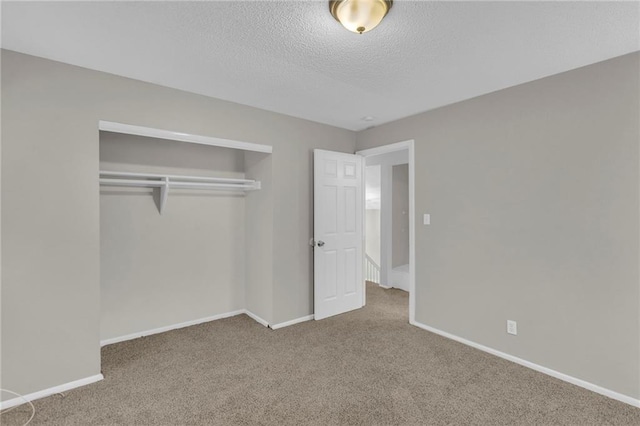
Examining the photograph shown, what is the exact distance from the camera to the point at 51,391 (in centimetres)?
229

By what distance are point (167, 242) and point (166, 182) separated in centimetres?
71

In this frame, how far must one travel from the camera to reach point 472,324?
122 inches

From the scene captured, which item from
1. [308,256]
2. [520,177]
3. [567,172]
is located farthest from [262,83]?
[567,172]

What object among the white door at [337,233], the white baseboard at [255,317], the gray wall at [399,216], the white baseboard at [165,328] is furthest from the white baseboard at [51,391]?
the gray wall at [399,216]

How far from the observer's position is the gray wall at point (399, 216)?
548 cm

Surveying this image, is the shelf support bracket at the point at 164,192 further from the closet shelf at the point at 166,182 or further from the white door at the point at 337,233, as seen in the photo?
the white door at the point at 337,233

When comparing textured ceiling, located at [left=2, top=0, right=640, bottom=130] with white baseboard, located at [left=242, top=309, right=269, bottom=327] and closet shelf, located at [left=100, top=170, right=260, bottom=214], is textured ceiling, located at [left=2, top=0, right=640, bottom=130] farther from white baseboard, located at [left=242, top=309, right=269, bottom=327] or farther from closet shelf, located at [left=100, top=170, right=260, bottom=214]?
white baseboard, located at [left=242, top=309, right=269, bottom=327]

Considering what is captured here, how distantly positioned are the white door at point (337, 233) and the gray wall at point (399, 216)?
1448mm

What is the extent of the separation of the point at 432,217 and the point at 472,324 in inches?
43.3

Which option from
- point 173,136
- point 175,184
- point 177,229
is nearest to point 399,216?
point 177,229

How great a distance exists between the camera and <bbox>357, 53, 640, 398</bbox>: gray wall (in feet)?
7.35

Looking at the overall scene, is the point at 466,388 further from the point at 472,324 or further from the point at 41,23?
the point at 41,23

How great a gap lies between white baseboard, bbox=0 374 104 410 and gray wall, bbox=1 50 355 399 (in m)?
0.03

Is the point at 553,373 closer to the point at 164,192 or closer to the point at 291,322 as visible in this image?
the point at 291,322
